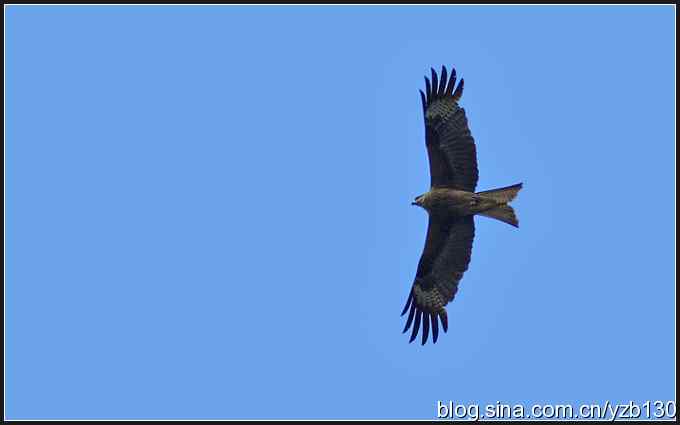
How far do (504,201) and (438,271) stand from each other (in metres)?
1.75

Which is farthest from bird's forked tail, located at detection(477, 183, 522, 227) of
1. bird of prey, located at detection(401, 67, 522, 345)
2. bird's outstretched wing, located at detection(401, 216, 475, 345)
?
bird's outstretched wing, located at detection(401, 216, 475, 345)

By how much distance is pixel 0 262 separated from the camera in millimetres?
21500

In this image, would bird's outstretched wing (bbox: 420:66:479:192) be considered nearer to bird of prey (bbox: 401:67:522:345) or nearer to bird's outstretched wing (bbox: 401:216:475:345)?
bird of prey (bbox: 401:67:522:345)

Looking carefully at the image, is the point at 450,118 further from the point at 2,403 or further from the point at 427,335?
the point at 2,403

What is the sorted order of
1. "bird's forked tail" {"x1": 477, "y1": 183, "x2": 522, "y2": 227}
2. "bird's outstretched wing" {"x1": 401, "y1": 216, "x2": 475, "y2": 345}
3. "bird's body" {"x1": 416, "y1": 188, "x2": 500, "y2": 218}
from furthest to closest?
"bird's outstretched wing" {"x1": 401, "y1": 216, "x2": 475, "y2": 345} < "bird's body" {"x1": 416, "y1": 188, "x2": 500, "y2": 218} < "bird's forked tail" {"x1": 477, "y1": 183, "x2": 522, "y2": 227}

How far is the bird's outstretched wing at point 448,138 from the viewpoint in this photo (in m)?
15.0

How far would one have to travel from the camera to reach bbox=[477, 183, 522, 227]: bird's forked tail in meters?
14.6

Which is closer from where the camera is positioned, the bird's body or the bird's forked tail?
the bird's forked tail

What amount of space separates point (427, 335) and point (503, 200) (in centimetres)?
244

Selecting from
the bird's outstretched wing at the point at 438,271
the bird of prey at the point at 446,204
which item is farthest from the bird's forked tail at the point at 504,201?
the bird's outstretched wing at the point at 438,271

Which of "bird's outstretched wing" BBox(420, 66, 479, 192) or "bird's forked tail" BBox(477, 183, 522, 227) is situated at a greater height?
"bird's outstretched wing" BBox(420, 66, 479, 192)

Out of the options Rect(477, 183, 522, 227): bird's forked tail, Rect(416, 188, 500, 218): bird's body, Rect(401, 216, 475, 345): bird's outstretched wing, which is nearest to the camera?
Rect(477, 183, 522, 227): bird's forked tail

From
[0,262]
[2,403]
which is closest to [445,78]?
[2,403]

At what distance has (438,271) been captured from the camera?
52.3 feet
